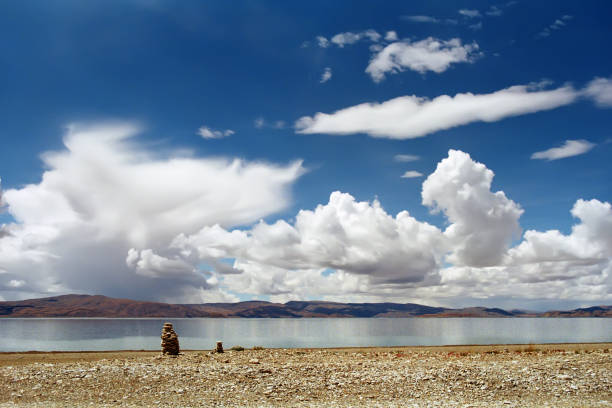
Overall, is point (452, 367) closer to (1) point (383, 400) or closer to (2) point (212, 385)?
(1) point (383, 400)

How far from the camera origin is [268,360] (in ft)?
98.0

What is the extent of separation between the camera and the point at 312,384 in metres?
21.7

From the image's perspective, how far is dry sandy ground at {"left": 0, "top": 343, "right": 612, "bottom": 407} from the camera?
62.4 feet

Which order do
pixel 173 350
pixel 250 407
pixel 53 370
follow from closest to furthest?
pixel 250 407 < pixel 53 370 < pixel 173 350

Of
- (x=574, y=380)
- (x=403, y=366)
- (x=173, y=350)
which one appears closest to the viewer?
(x=574, y=380)

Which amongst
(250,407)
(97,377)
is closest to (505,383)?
(250,407)

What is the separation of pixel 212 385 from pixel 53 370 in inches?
379

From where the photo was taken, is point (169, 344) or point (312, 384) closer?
point (312, 384)

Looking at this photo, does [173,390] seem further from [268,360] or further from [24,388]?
[268,360]

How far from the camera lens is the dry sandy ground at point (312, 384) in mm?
19016

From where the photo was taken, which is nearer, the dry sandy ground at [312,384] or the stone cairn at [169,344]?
the dry sandy ground at [312,384]

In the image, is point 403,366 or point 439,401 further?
point 403,366

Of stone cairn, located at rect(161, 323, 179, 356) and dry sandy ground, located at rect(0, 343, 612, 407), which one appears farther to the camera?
stone cairn, located at rect(161, 323, 179, 356)

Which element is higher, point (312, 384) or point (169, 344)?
point (169, 344)
